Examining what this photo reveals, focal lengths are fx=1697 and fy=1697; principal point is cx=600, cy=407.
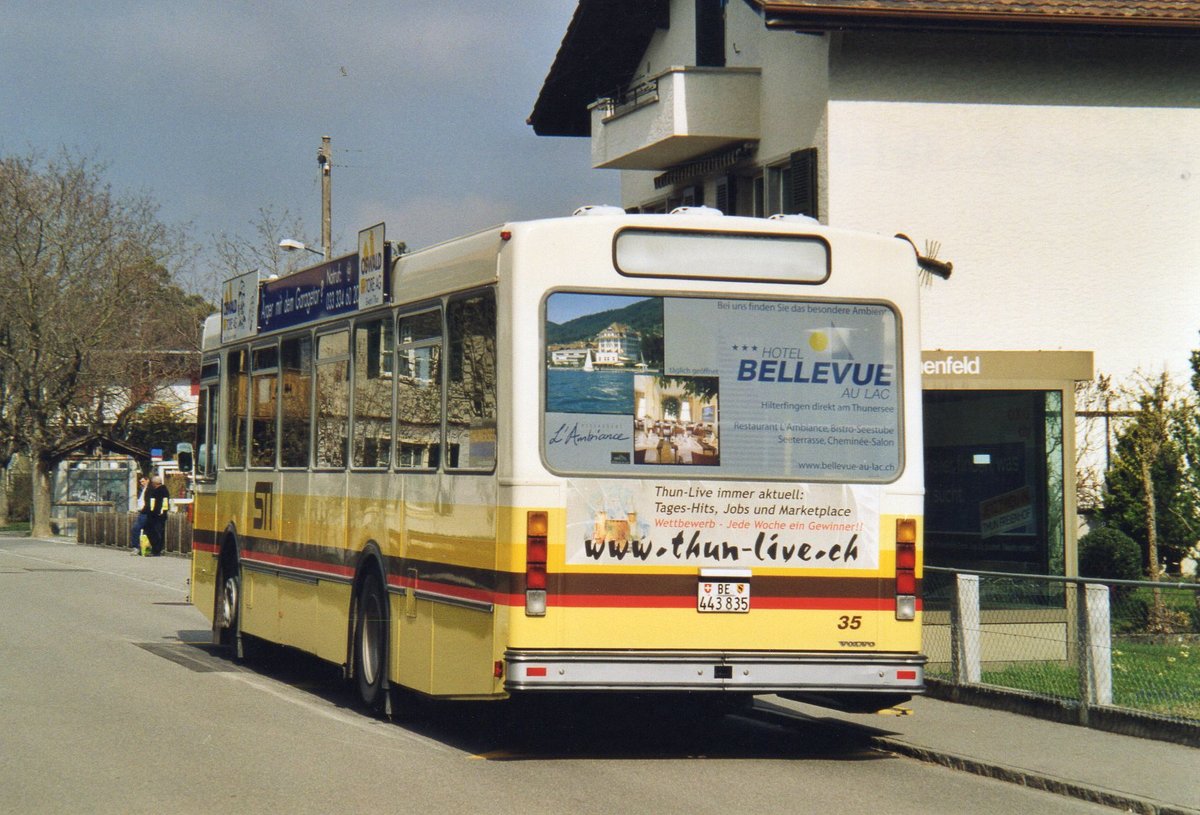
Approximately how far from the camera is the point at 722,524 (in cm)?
980

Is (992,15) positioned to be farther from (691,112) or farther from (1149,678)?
(1149,678)

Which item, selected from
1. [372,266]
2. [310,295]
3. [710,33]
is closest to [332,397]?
[310,295]

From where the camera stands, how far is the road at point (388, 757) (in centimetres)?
864

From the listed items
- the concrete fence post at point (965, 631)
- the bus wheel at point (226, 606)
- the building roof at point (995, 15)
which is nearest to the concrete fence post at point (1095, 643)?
the concrete fence post at point (965, 631)

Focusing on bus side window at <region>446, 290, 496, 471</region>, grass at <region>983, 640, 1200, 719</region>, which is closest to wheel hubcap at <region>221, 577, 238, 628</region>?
bus side window at <region>446, 290, 496, 471</region>

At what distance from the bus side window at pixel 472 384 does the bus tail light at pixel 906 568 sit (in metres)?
2.46

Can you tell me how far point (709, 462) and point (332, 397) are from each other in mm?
4086

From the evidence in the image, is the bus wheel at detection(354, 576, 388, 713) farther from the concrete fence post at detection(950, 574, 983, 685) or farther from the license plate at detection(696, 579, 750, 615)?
the concrete fence post at detection(950, 574, 983, 685)

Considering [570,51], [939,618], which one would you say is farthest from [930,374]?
[570,51]

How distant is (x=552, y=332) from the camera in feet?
31.8

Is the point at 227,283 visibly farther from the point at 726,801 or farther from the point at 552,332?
the point at 726,801

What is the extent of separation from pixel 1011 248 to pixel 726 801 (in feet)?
A: 47.8

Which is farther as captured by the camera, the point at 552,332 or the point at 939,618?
the point at 939,618

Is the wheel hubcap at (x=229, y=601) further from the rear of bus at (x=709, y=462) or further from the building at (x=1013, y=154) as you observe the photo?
the building at (x=1013, y=154)
